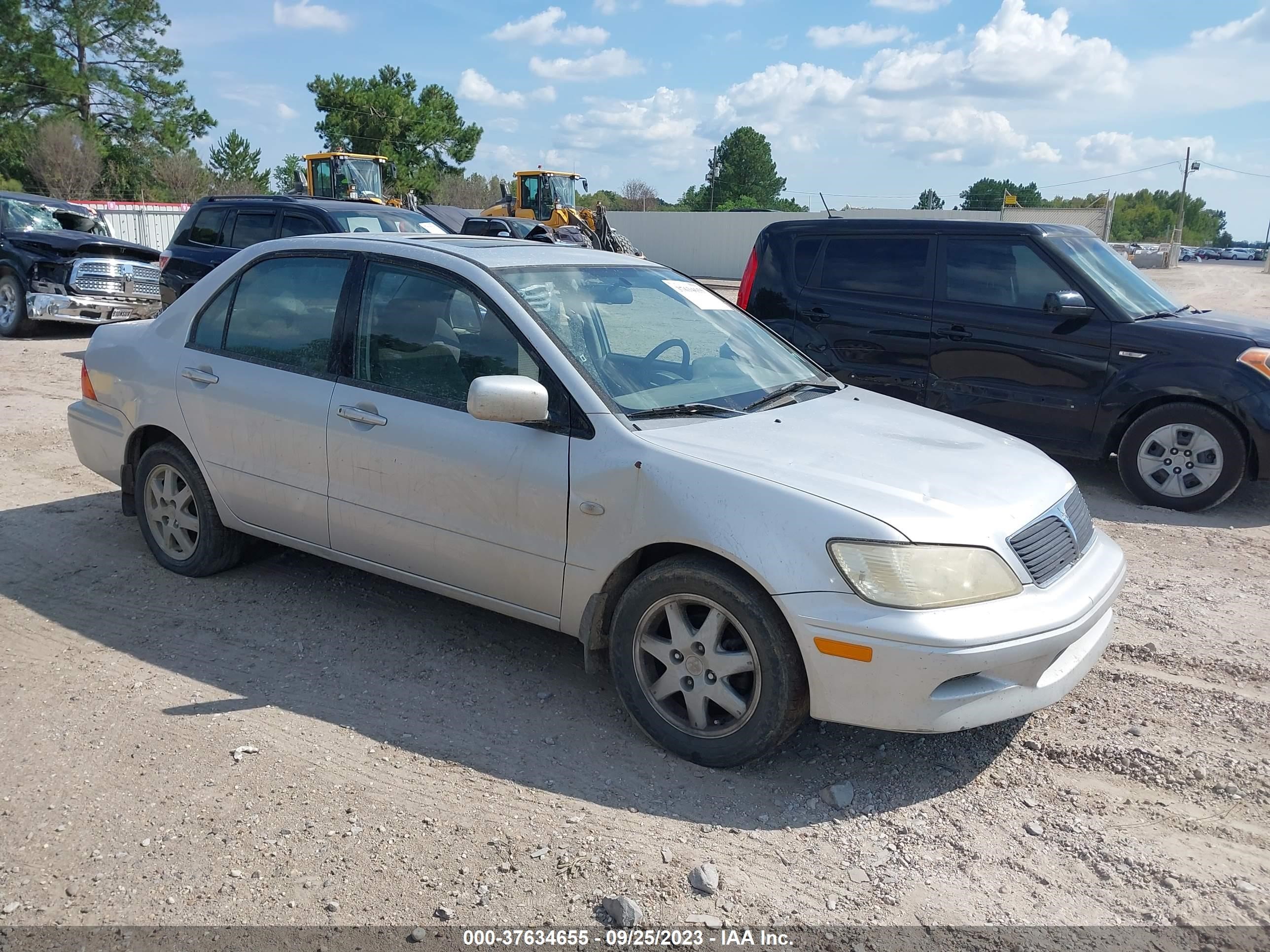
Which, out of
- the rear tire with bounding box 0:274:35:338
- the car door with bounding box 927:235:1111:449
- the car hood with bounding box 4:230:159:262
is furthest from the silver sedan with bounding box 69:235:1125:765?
the rear tire with bounding box 0:274:35:338

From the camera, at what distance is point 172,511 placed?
527 centimetres

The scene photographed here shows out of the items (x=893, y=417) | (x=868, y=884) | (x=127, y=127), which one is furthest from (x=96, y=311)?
(x=127, y=127)

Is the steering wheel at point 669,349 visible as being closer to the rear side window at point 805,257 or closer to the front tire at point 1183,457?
the front tire at point 1183,457

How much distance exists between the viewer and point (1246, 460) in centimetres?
687

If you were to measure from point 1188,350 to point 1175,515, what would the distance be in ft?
3.75

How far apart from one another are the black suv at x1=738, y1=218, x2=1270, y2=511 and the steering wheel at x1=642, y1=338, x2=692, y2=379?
4044 millimetres

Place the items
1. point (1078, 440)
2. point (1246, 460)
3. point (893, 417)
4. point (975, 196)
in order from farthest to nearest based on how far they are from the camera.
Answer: point (975, 196) → point (1078, 440) → point (1246, 460) → point (893, 417)

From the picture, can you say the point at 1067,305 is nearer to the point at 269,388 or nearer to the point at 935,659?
the point at 935,659

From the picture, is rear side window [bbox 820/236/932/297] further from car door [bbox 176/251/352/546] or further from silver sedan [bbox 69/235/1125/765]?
car door [bbox 176/251/352/546]

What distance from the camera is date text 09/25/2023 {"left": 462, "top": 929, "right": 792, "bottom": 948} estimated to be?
2.70 metres

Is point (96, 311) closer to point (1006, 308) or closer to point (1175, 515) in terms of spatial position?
point (1006, 308)

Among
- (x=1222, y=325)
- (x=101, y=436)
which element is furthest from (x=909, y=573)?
(x=1222, y=325)

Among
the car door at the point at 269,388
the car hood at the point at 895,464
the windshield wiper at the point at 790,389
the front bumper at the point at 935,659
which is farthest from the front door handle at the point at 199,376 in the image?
the front bumper at the point at 935,659

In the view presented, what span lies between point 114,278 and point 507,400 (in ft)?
40.9
